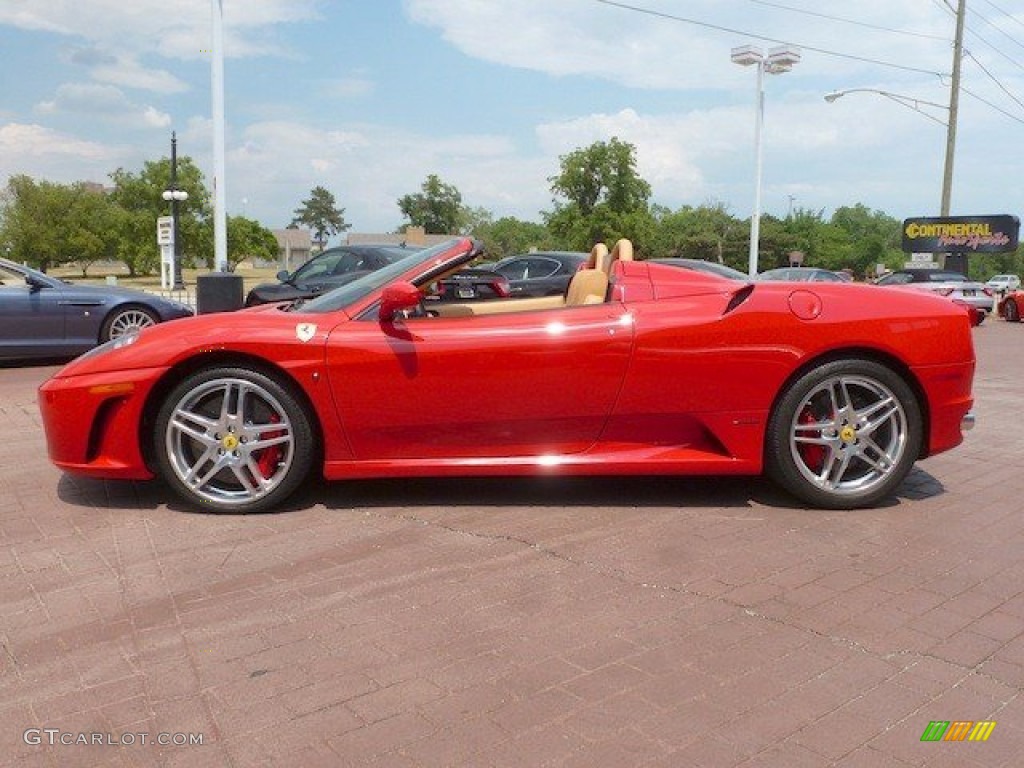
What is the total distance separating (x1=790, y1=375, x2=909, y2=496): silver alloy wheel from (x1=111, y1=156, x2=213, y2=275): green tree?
5010cm

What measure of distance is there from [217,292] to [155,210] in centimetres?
4137

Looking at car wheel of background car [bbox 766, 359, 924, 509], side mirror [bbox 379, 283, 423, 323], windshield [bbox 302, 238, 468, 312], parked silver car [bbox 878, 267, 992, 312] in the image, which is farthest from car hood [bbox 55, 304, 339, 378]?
parked silver car [bbox 878, 267, 992, 312]

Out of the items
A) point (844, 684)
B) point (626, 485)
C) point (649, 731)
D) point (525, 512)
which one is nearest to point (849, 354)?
point (626, 485)

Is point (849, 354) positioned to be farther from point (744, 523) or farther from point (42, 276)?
point (42, 276)

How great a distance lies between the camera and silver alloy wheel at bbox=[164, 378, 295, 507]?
3.91m

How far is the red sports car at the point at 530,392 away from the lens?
153 inches

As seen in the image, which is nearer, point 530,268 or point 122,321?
point 122,321

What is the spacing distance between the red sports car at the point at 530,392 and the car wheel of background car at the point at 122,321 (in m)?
6.01

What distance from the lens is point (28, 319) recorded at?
30.2ft

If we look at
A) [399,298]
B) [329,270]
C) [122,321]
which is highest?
[329,270]

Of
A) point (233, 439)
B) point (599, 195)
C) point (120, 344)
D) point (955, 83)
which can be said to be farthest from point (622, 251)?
point (599, 195)

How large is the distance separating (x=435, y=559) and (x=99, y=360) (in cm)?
187

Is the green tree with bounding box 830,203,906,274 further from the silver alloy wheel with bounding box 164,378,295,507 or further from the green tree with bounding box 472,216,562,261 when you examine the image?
the silver alloy wheel with bounding box 164,378,295,507

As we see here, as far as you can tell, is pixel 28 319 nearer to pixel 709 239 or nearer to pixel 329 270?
pixel 329 270
